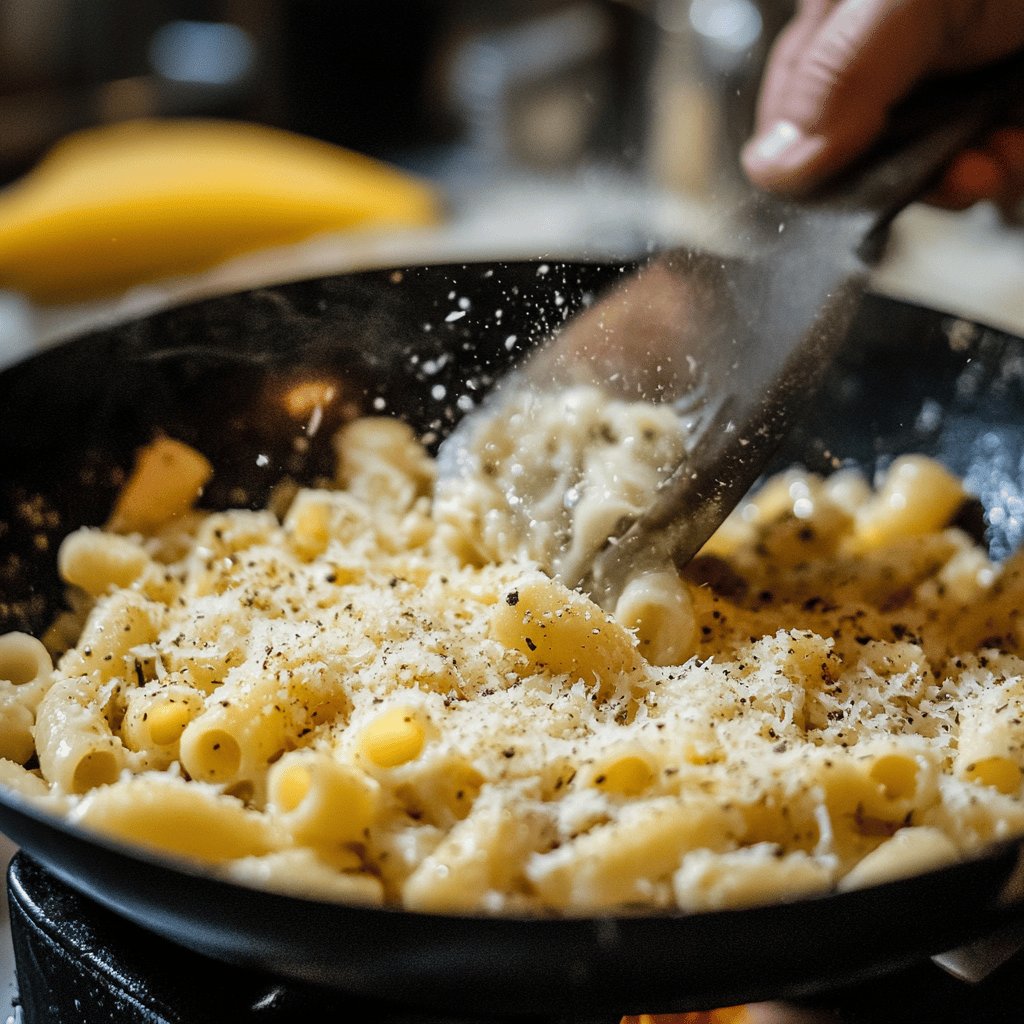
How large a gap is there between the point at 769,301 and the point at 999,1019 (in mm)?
878

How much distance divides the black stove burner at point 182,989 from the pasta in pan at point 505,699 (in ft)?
0.40

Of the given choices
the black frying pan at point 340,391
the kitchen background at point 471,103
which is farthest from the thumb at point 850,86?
the kitchen background at point 471,103

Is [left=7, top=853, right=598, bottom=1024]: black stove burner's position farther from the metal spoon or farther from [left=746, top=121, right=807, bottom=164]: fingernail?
[left=746, top=121, right=807, bottom=164]: fingernail

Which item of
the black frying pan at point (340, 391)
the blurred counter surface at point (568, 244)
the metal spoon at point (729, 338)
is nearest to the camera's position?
the metal spoon at point (729, 338)

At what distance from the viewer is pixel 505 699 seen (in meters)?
1.20

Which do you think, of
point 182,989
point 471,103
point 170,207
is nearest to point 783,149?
point 182,989

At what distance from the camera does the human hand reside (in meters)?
1.70

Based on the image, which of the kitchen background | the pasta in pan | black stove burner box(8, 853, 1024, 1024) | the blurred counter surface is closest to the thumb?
the pasta in pan

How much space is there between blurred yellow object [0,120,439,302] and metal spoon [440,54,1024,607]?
228cm

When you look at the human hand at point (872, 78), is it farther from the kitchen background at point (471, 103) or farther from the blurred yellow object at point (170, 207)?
the blurred yellow object at point (170, 207)

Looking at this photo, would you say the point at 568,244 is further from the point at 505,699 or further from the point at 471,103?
the point at 505,699

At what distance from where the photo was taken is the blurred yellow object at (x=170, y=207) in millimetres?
3521

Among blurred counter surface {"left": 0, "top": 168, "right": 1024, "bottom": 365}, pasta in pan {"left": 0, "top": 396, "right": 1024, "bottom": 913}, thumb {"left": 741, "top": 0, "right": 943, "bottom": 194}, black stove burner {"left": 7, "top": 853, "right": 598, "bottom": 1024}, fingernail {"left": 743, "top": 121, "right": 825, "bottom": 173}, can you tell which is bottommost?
blurred counter surface {"left": 0, "top": 168, "right": 1024, "bottom": 365}

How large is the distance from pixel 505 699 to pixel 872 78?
3.66ft
